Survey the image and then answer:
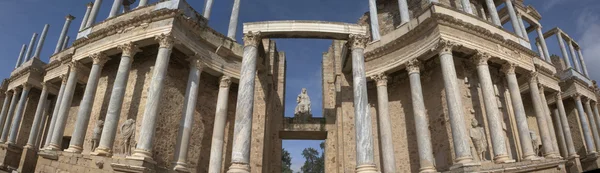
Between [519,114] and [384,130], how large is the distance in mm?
5926

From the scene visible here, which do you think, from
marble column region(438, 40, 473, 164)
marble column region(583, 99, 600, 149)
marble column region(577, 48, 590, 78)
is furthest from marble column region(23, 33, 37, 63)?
marble column region(577, 48, 590, 78)

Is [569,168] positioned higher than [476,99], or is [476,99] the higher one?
[476,99]

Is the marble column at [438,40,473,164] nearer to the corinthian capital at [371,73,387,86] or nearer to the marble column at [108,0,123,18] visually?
the corinthian capital at [371,73,387,86]

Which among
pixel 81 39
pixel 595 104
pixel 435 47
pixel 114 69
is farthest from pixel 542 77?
pixel 81 39

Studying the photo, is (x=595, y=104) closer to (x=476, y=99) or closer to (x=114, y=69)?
(x=476, y=99)

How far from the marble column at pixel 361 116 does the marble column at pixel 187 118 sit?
7.30m

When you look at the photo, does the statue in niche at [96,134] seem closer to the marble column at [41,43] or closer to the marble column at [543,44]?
the marble column at [41,43]

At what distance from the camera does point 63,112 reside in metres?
16.8

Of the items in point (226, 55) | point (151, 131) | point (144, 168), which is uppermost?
point (226, 55)

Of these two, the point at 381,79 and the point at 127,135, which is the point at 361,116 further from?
the point at 127,135

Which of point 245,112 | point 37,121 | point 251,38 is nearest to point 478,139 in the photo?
point 245,112

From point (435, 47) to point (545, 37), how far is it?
72.4 feet

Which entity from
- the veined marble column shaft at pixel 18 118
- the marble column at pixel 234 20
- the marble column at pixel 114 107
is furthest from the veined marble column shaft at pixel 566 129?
the veined marble column shaft at pixel 18 118

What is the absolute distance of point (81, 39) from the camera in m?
17.7
